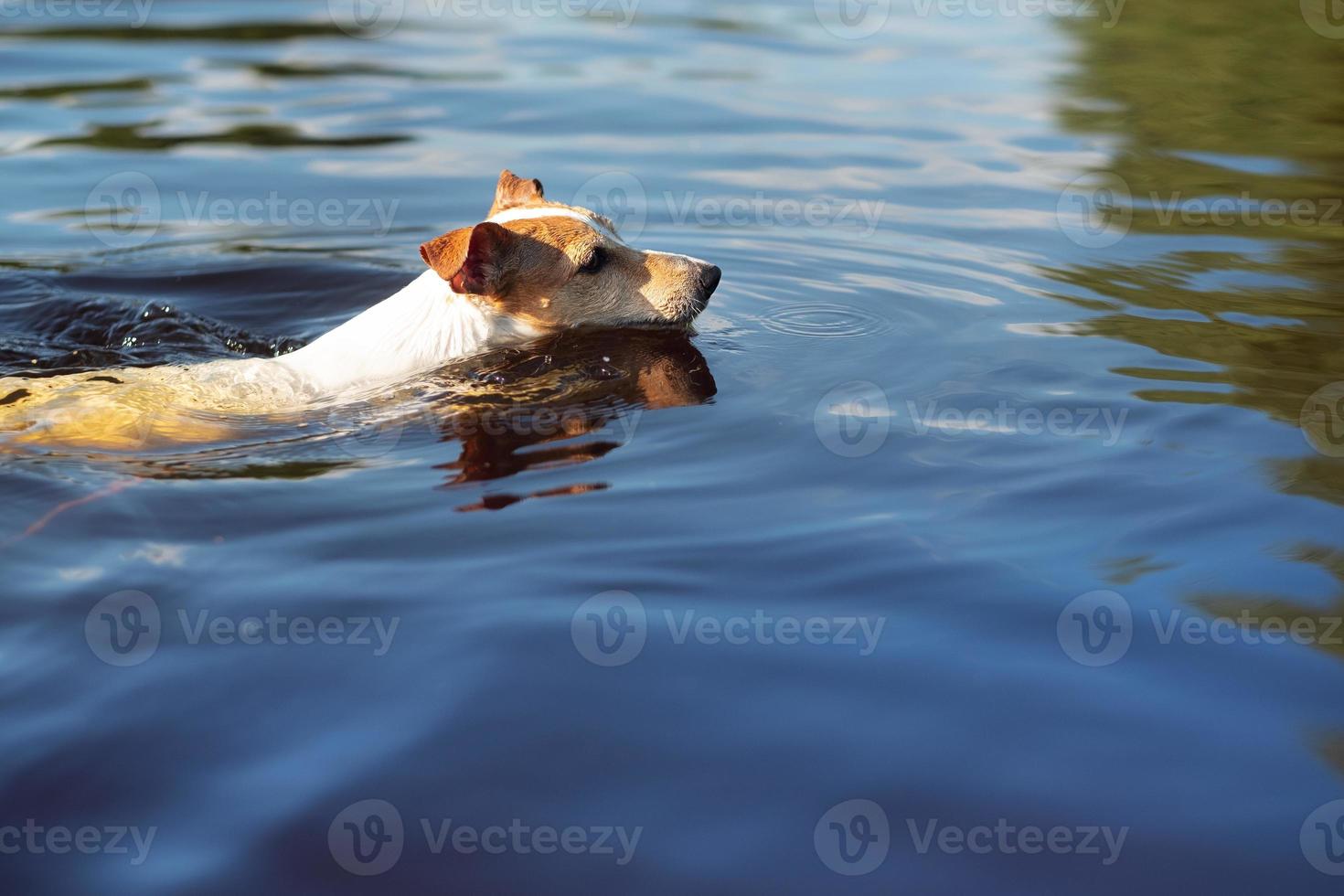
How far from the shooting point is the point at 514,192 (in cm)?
825

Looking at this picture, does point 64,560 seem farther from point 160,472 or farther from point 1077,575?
point 1077,575

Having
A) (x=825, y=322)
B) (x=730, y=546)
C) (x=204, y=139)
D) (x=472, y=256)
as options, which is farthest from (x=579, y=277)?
(x=204, y=139)

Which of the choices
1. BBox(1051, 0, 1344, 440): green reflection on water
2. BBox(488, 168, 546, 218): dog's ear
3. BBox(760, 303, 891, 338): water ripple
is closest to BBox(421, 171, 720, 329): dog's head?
BBox(488, 168, 546, 218): dog's ear

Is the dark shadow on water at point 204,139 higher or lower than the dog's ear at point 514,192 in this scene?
lower

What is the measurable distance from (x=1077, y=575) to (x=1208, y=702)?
32.5 inches

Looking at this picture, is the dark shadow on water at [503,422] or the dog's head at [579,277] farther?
the dog's head at [579,277]

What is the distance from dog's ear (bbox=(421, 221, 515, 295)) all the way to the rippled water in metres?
0.47

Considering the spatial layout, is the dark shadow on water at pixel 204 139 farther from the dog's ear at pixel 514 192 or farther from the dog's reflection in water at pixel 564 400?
the dog's reflection in water at pixel 564 400

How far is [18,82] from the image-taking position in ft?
49.0

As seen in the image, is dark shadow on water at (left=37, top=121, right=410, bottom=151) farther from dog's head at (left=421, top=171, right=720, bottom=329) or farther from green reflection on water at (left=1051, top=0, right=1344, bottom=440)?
green reflection on water at (left=1051, top=0, right=1344, bottom=440)

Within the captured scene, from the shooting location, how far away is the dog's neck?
7410mm

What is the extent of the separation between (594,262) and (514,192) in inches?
35.0

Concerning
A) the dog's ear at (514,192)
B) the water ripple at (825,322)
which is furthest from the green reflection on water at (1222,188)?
the dog's ear at (514,192)

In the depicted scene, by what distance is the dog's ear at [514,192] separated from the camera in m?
8.19
